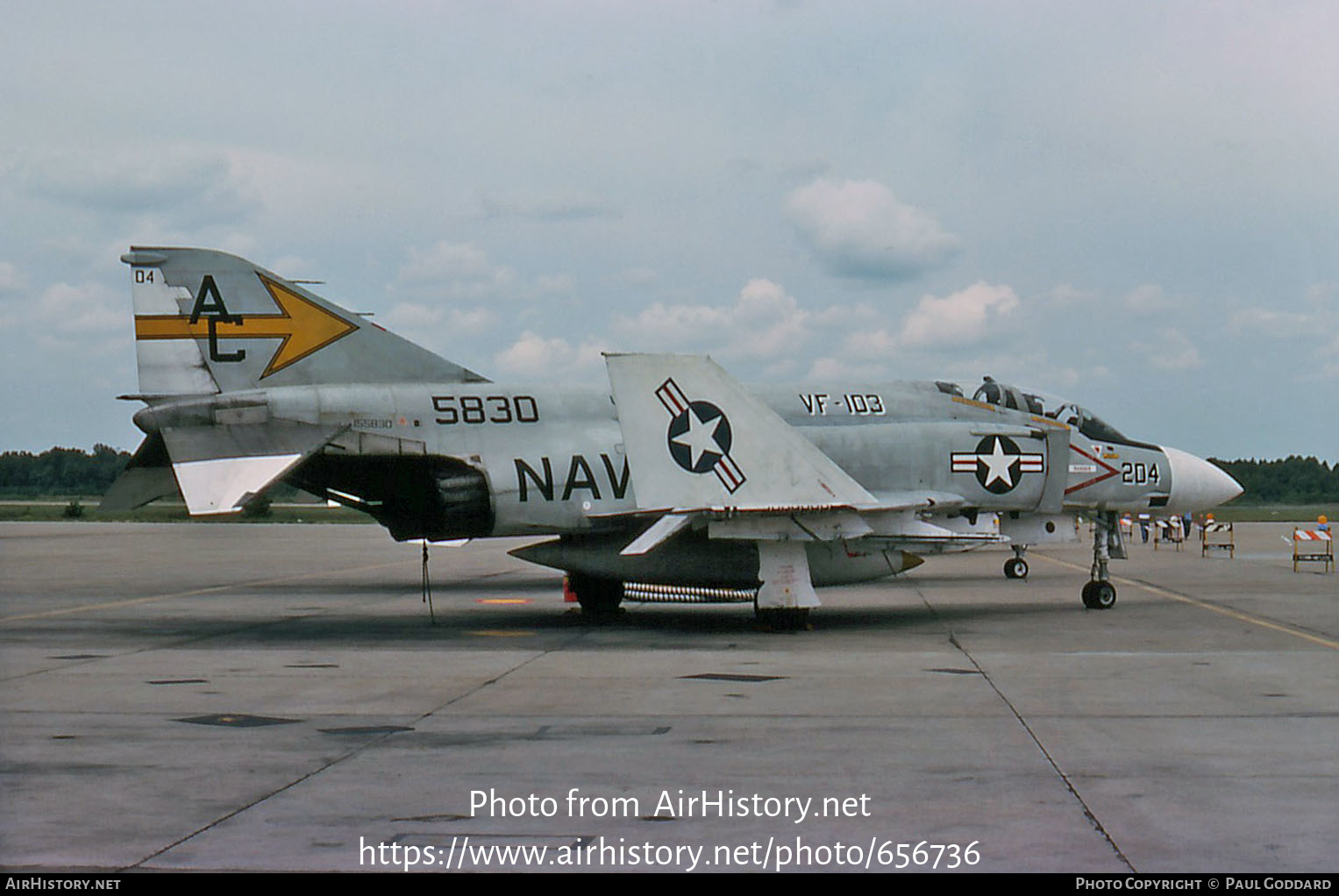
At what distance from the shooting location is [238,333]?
18469 mm

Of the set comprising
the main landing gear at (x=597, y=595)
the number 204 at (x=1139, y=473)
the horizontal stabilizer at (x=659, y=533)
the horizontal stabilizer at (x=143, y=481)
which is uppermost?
the horizontal stabilizer at (x=143, y=481)

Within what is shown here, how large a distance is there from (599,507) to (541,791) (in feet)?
34.8

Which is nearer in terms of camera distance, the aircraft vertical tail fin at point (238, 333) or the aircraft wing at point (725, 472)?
the aircraft wing at point (725, 472)

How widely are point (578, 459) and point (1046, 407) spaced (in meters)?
7.28

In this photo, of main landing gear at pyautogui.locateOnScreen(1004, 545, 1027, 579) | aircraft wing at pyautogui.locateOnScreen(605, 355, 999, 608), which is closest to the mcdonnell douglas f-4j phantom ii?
aircraft wing at pyautogui.locateOnScreen(605, 355, 999, 608)

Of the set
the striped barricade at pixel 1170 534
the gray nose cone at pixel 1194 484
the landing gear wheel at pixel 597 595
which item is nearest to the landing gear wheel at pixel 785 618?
the landing gear wheel at pixel 597 595

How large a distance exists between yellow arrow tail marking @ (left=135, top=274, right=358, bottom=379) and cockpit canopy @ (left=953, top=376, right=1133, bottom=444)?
358 inches

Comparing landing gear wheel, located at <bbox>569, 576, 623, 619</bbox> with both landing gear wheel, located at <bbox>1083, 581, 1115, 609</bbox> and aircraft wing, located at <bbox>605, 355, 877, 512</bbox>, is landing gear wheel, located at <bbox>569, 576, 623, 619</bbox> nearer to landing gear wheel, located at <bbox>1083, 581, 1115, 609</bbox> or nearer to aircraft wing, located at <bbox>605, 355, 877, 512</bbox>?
aircraft wing, located at <bbox>605, 355, 877, 512</bbox>

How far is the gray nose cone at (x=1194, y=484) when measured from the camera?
21.3 meters

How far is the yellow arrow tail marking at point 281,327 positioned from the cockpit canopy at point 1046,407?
909 cm

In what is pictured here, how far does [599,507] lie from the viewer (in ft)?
58.9

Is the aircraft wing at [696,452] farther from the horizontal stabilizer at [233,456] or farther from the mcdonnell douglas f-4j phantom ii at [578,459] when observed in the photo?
the horizontal stabilizer at [233,456]
